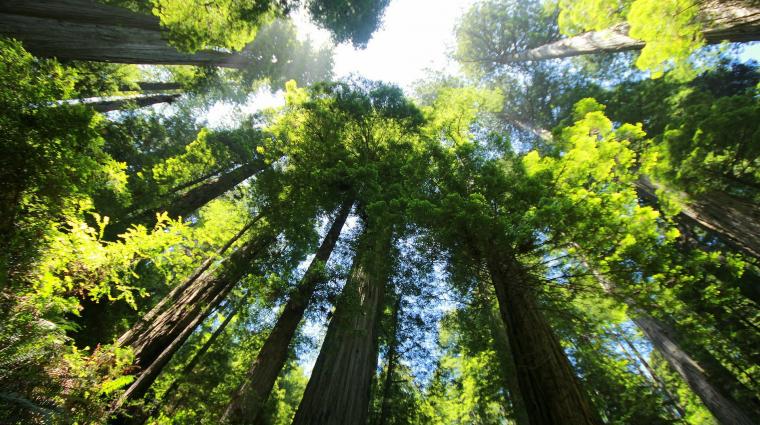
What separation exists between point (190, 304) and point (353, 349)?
3605 mm

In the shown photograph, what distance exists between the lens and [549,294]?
453 centimetres

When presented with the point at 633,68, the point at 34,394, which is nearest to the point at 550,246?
the point at 34,394

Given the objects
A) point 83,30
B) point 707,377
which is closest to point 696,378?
point 707,377

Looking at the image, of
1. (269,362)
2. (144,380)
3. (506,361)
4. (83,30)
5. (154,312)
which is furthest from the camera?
(506,361)

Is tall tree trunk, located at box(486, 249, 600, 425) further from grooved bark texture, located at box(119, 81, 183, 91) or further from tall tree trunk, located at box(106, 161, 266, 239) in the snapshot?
grooved bark texture, located at box(119, 81, 183, 91)

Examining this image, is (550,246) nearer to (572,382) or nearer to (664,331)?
(572,382)

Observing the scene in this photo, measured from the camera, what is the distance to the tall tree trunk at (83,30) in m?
5.72

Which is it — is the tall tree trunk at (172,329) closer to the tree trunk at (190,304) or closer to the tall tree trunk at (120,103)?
the tree trunk at (190,304)

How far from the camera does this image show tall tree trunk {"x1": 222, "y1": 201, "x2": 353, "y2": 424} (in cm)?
480

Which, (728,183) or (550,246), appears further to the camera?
(728,183)

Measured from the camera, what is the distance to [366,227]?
694 cm

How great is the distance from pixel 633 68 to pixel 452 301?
12.4 m

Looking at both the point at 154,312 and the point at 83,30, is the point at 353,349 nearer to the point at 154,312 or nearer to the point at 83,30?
the point at 154,312

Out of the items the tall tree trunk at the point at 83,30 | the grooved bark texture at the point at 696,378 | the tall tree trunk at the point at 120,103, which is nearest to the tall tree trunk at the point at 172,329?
the tall tree trunk at the point at 83,30
